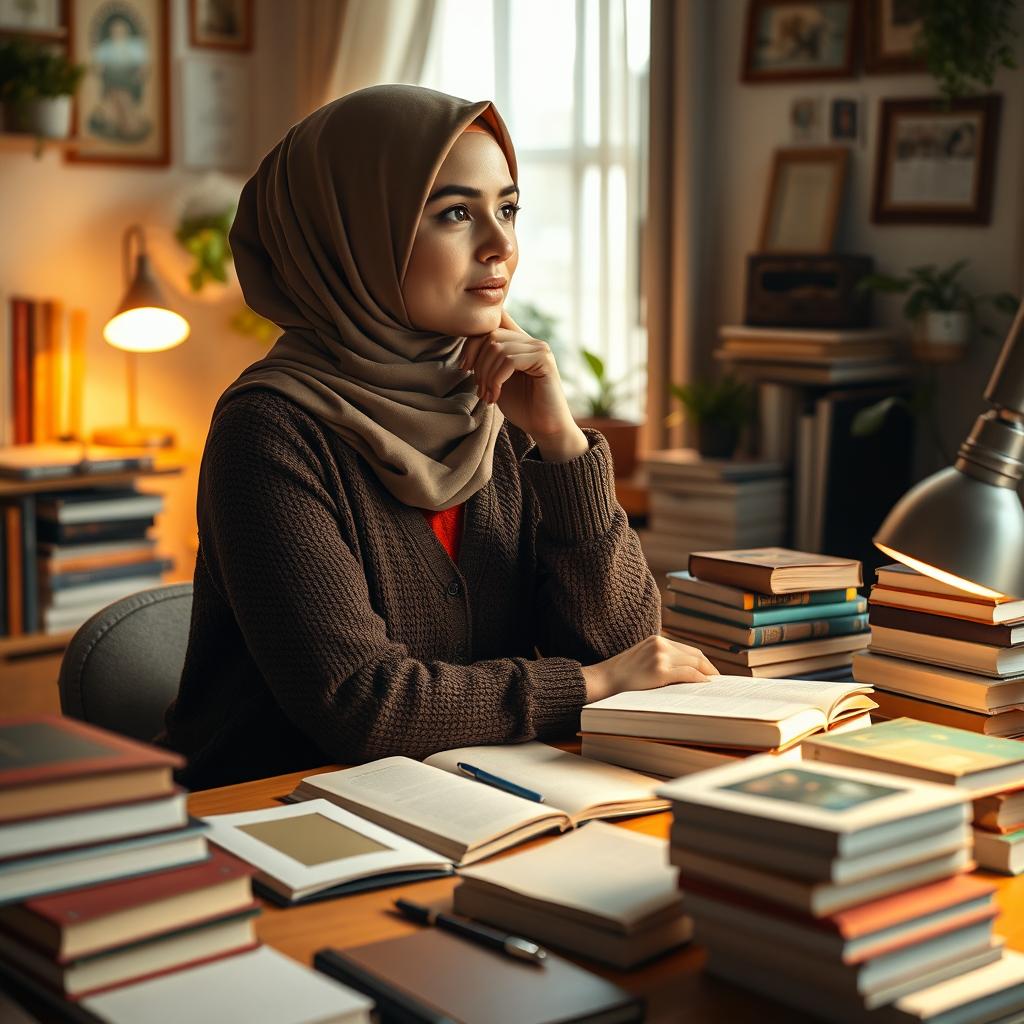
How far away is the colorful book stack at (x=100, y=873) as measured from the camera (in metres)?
0.85

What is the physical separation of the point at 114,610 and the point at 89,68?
2775mm

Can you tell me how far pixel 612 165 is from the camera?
3.78 metres

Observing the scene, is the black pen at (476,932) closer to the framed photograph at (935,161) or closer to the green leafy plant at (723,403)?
the green leafy plant at (723,403)

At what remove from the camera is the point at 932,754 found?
46.7 inches

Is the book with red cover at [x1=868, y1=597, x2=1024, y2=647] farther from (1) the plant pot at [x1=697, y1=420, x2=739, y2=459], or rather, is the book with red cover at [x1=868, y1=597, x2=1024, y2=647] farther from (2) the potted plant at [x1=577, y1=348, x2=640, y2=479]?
(2) the potted plant at [x1=577, y1=348, x2=640, y2=479]

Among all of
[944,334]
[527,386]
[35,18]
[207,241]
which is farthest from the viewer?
[207,241]

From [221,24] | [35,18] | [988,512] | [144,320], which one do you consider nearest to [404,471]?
[988,512]

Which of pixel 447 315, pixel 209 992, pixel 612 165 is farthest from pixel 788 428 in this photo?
pixel 209 992

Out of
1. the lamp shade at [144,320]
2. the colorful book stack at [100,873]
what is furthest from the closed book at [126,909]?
the lamp shade at [144,320]

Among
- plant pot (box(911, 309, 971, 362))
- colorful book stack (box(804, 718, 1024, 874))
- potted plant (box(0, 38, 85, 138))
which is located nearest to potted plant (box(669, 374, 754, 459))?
plant pot (box(911, 309, 971, 362))

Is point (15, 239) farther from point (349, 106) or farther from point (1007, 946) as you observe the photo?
point (1007, 946)

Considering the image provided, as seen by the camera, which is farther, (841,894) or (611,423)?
(611,423)

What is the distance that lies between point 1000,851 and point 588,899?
388 mm

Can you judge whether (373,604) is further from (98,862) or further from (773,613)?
(98,862)
